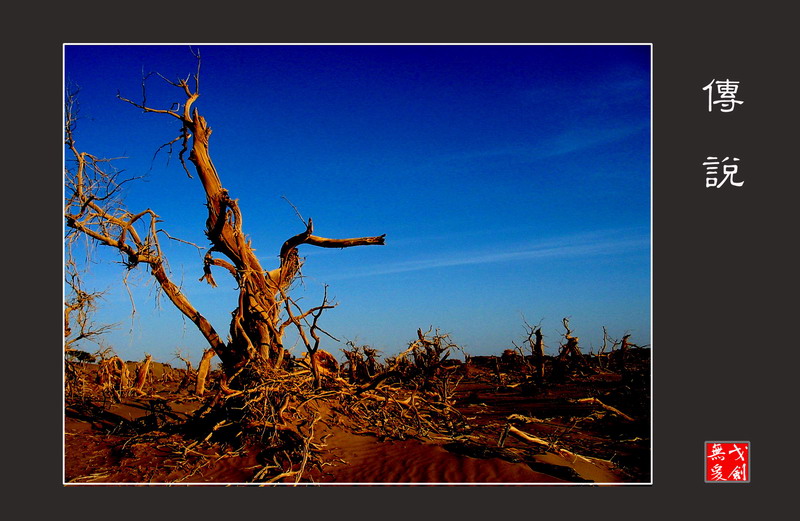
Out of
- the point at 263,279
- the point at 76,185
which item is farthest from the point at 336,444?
the point at 76,185

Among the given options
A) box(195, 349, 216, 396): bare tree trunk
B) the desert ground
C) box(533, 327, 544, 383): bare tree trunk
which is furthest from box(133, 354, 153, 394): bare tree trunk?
box(533, 327, 544, 383): bare tree trunk

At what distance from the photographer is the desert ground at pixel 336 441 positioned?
19.7 ft

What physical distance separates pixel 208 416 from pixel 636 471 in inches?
223

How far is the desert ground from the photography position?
601 cm

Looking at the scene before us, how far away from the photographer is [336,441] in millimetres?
7141

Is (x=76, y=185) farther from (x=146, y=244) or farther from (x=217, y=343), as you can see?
(x=217, y=343)

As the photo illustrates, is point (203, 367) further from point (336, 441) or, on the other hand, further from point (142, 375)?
point (142, 375)

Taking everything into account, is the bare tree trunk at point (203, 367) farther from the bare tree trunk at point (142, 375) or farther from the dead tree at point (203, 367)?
the bare tree trunk at point (142, 375)

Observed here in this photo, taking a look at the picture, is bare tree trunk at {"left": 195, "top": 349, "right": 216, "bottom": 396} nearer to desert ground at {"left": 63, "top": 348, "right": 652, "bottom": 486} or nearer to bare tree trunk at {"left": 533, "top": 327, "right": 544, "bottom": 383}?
desert ground at {"left": 63, "top": 348, "right": 652, "bottom": 486}
